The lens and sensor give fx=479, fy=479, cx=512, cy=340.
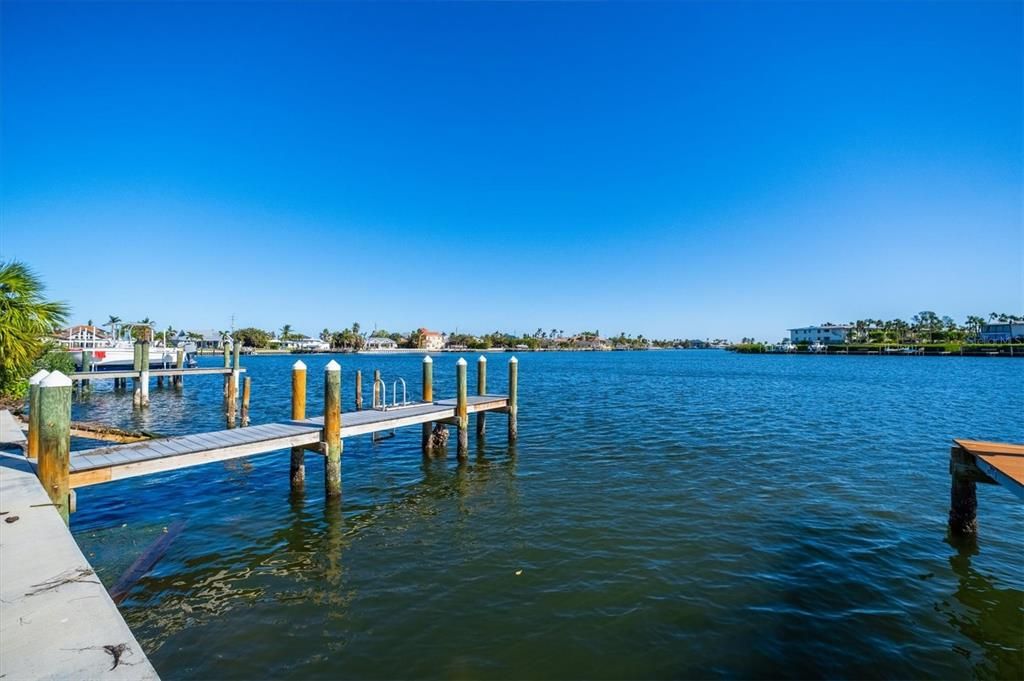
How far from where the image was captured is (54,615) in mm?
4031

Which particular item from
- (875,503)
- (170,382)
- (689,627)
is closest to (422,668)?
(689,627)

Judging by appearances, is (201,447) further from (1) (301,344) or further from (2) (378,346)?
(2) (378,346)

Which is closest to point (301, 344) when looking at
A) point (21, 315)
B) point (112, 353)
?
point (112, 353)

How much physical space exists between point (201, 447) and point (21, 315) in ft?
33.7

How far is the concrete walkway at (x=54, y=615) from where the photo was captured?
10.9 ft

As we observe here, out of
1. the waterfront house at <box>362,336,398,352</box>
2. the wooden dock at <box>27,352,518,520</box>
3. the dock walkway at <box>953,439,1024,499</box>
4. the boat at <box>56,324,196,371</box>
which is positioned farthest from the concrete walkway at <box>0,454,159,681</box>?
the waterfront house at <box>362,336,398,352</box>

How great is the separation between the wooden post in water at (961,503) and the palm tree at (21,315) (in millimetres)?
24035

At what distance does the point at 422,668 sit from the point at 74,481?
6.89 metres

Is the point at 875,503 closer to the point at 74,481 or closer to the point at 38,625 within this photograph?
the point at 38,625

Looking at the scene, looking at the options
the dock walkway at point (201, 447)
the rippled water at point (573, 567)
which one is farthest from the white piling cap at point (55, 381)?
the rippled water at point (573, 567)

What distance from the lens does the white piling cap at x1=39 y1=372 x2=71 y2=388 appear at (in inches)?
304

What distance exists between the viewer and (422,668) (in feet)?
19.4

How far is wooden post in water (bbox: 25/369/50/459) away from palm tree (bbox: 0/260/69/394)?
23.4 feet

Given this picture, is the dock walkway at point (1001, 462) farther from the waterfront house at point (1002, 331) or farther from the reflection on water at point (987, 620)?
the waterfront house at point (1002, 331)
